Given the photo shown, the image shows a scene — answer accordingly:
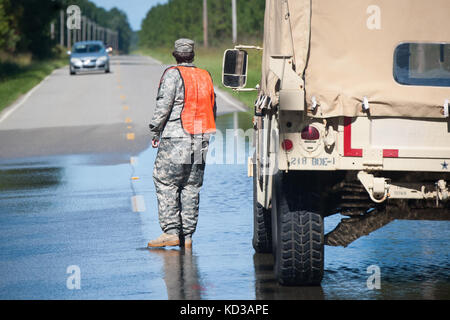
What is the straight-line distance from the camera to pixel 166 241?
9.83m

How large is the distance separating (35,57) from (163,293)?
6998 centimetres

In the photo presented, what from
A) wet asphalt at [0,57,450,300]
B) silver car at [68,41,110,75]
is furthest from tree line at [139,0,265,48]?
wet asphalt at [0,57,450,300]

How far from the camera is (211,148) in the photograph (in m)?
19.6

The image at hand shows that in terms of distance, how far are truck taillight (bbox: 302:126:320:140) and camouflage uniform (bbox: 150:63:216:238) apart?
8.24 ft

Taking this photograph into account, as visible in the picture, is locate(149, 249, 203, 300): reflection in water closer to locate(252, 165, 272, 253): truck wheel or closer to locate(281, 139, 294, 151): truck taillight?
locate(252, 165, 272, 253): truck wheel

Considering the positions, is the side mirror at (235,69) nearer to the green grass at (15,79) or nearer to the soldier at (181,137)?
the soldier at (181,137)

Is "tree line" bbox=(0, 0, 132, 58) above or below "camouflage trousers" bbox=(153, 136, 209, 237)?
above

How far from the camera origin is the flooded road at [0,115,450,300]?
7.94 metres

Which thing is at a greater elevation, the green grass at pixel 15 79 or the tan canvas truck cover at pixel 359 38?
the tan canvas truck cover at pixel 359 38

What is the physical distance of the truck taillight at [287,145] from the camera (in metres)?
7.31

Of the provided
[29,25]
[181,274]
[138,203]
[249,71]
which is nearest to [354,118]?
[181,274]

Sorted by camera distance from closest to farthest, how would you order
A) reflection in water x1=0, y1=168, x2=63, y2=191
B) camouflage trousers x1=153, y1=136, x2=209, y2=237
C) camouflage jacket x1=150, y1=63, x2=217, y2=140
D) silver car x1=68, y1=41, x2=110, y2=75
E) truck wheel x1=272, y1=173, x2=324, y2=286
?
truck wheel x1=272, y1=173, x2=324, y2=286 → camouflage jacket x1=150, y1=63, x2=217, y2=140 → camouflage trousers x1=153, y1=136, x2=209, y2=237 → reflection in water x1=0, y1=168, x2=63, y2=191 → silver car x1=68, y1=41, x2=110, y2=75

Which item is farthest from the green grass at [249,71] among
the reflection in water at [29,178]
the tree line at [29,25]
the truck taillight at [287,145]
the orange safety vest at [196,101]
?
the tree line at [29,25]
